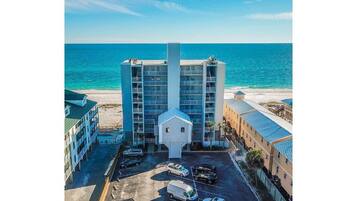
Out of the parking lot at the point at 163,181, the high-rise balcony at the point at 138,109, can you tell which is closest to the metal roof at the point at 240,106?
the parking lot at the point at 163,181

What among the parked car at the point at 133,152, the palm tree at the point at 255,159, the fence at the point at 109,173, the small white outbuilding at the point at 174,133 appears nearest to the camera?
the fence at the point at 109,173

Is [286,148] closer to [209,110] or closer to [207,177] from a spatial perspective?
[207,177]

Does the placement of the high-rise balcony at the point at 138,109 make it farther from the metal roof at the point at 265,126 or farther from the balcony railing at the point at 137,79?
the metal roof at the point at 265,126

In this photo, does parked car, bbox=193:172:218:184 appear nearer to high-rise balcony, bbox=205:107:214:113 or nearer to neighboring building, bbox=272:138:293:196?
neighboring building, bbox=272:138:293:196

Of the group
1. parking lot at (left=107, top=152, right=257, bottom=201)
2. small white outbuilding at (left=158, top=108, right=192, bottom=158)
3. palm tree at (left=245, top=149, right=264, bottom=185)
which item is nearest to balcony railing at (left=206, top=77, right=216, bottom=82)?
small white outbuilding at (left=158, top=108, right=192, bottom=158)

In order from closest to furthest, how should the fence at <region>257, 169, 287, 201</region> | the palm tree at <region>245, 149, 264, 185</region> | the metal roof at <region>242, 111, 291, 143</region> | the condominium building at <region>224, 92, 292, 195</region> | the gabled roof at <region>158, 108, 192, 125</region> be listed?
1. the fence at <region>257, 169, 287, 201</region>
2. the palm tree at <region>245, 149, 264, 185</region>
3. the condominium building at <region>224, 92, 292, 195</region>
4. the metal roof at <region>242, 111, 291, 143</region>
5. the gabled roof at <region>158, 108, 192, 125</region>
